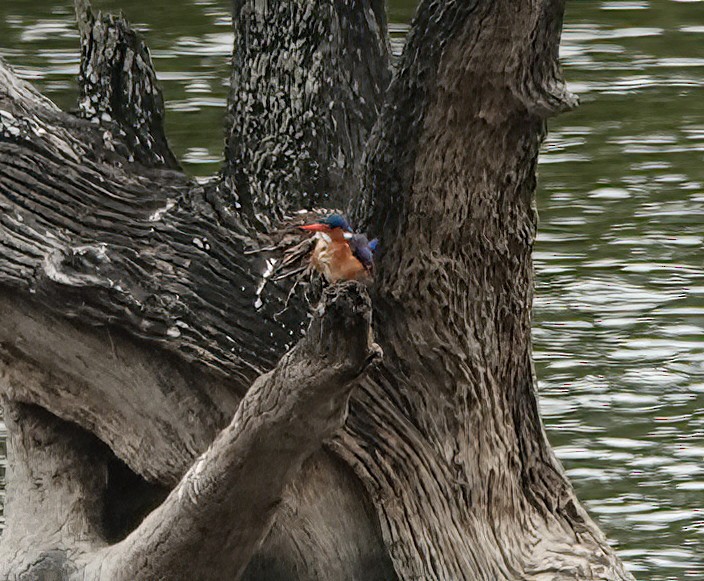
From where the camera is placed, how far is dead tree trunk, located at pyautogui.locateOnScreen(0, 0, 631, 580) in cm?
446

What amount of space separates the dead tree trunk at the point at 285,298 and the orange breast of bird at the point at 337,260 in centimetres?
38

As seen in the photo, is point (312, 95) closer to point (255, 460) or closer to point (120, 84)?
point (120, 84)

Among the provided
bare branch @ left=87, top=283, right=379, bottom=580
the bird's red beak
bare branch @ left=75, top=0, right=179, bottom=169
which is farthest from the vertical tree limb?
bare branch @ left=87, top=283, right=379, bottom=580

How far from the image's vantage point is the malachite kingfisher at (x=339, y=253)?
13.3 ft

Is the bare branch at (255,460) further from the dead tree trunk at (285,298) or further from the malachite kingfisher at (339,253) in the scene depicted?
the malachite kingfisher at (339,253)

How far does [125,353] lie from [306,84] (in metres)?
0.78

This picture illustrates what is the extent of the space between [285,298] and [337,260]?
545 mm

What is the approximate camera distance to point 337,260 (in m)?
4.05

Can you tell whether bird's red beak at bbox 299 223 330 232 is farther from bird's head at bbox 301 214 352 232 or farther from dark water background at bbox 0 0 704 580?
dark water background at bbox 0 0 704 580

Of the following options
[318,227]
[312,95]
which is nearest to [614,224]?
[312,95]

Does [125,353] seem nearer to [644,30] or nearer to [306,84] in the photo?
[306,84]

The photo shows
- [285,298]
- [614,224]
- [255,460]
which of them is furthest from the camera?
[614,224]

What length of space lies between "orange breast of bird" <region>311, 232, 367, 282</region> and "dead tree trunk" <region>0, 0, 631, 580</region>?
38cm

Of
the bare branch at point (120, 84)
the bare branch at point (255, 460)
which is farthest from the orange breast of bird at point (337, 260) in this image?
the bare branch at point (120, 84)
